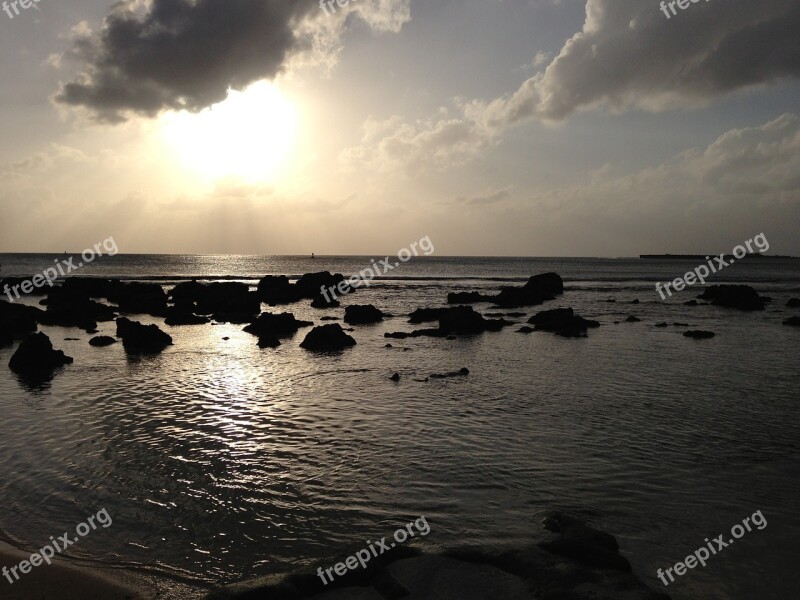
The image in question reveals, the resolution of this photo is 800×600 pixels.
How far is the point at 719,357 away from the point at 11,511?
31.4m

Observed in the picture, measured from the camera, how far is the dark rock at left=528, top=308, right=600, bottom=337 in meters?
38.3

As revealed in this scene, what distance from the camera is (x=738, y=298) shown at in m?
60.1

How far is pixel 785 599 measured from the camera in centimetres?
774

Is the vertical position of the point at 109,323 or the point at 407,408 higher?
the point at 109,323

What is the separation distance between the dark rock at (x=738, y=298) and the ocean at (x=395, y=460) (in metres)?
36.7

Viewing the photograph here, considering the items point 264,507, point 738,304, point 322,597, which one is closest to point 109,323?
point 264,507

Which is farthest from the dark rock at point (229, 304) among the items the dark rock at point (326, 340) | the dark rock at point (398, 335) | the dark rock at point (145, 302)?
the dark rock at point (326, 340)

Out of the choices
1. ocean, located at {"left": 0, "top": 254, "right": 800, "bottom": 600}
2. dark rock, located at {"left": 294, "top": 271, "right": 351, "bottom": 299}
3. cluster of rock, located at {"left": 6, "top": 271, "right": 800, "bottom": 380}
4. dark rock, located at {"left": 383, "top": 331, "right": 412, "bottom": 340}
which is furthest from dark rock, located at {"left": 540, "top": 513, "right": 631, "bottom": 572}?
dark rock, located at {"left": 294, "top": 271, "right": 351, "bottom": 299}

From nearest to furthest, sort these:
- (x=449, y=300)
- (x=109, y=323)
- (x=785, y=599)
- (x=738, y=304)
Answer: (x=785, y=599)
(x=109, y=323)
(x=738, y=304)
(x=449, y=300)

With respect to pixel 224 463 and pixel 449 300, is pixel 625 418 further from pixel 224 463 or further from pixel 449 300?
pixel 449 300

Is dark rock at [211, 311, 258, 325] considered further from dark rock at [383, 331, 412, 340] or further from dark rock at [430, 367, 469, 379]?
dark rock at [430, 367, 469, 379]
